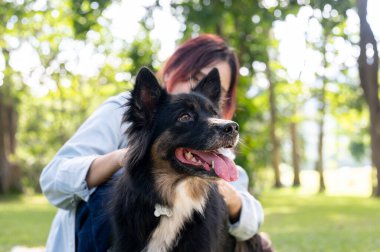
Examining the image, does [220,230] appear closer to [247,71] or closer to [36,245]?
[36,245]

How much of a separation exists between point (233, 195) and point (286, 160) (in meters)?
53.1

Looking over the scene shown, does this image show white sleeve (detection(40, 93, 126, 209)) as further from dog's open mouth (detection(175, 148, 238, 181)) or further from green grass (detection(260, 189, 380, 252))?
green grass (detection(260, 189, 380, 252))

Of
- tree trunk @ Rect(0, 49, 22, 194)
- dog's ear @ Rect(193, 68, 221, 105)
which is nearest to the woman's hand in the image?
→ dog's ear @ Rect(193, 68, 221, 105)

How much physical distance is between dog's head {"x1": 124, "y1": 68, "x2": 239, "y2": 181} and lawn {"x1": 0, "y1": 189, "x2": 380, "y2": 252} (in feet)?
17.5

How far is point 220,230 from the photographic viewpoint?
4.21 meters

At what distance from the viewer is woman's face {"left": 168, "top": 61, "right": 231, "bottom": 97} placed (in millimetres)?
4993

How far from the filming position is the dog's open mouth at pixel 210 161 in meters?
3.78

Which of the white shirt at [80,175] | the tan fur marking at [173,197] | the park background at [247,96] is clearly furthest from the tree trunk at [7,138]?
the tan fur marking at [173,197]

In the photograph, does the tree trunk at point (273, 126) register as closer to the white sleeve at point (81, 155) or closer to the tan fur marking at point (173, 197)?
the white sleeve at point (81, 155)

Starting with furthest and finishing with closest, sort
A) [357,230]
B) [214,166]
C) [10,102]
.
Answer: [10,102]
[357,230]
[214,166]

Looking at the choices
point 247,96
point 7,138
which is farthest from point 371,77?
point 7,138

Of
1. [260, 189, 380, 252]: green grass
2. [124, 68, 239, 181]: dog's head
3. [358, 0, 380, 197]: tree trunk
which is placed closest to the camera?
[124, 68, 239, 181]: dog's head

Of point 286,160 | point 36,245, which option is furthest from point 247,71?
point 286,160

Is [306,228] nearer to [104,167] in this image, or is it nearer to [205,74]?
[205,74]
